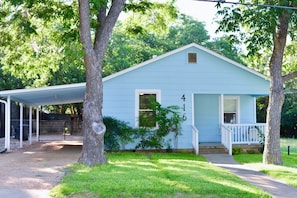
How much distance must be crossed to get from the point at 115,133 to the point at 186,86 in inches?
153

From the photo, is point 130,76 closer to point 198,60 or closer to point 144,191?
point 198,60

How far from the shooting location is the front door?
57.0 ft

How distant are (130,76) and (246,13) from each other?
A: 20.2 feet

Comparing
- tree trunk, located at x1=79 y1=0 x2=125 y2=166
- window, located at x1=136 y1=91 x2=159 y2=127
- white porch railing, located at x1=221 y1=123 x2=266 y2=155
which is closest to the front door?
white porch railing, located at x1=221 y1=123 x2=266 y2=155

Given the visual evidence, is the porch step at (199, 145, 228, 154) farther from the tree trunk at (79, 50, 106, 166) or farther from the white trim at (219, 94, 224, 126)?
the tree trunk at (79, 50, 106, 166)

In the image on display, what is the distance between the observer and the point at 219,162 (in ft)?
42.9

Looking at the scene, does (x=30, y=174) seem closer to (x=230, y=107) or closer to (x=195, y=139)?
(x=195, y=139)

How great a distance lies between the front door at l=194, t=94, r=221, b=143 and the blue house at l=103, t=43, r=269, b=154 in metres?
0.47

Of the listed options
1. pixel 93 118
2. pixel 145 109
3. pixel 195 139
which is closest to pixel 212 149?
pixel 195 139

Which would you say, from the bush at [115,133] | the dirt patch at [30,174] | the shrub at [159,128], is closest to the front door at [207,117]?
the shrub at [159,128]

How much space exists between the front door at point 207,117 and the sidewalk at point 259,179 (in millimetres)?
3199

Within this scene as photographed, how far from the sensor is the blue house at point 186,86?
52.4ft

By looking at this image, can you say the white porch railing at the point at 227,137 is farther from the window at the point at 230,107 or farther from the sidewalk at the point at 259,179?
the window at the point at 230,107

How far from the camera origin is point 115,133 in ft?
50.3
